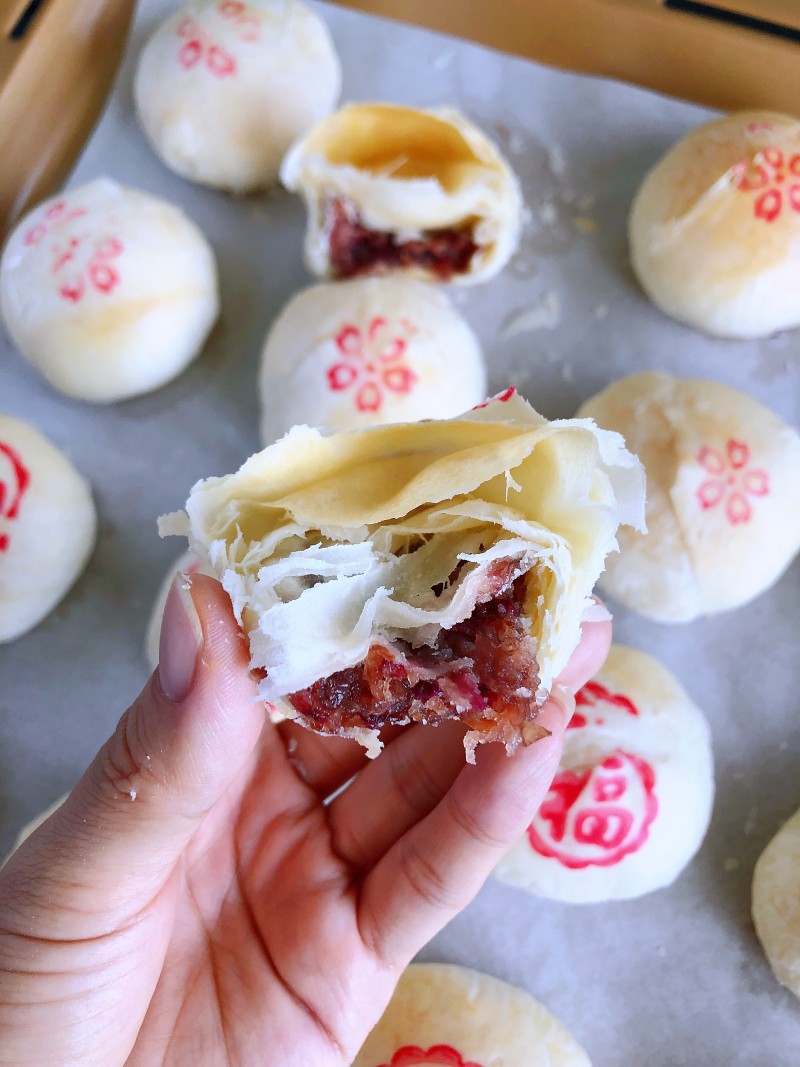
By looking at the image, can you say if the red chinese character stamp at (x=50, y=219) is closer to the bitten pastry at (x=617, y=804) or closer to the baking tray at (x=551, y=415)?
the baking tray at (x=551, y=415)

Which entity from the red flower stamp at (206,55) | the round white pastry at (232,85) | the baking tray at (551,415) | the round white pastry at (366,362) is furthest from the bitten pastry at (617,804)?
the red flower stamp at (206,55)

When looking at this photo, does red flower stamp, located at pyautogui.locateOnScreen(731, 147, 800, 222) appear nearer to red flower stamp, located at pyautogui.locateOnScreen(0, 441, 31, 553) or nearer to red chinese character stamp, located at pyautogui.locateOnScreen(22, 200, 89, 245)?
red chinese character stamp, located at pyautogui.locateOnScreen(22, 200, 89, 245)

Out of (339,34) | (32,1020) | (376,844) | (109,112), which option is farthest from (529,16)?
(32,1020)

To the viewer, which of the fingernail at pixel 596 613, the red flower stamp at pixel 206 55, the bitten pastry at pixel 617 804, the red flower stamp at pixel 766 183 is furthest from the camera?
the red flower stamp at pixel 206 55

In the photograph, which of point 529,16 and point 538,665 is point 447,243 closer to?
point 529,16

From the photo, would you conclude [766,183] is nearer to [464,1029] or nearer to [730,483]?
[730,483]

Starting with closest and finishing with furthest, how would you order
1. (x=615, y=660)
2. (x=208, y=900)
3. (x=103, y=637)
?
1. (x=208, y=900)
2. (x=615, y=660)
3. (x=103, y=637)
